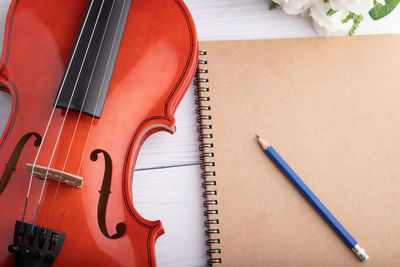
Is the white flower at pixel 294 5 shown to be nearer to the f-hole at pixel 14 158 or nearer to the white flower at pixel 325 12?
the white flower at pixel 325 12

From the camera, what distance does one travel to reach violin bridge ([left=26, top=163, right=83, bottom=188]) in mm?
520

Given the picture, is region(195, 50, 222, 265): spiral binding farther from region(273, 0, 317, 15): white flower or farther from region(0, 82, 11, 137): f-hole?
region(0, 82, 11, 137): f-hole

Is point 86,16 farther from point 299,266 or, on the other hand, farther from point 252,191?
point 299,266

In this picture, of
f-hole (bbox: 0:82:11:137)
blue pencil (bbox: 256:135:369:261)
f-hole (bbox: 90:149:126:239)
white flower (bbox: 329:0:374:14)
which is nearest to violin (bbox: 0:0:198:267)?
f-hole (bbox: 90:149:126:239)

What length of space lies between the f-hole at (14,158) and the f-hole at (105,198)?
99 millimetres

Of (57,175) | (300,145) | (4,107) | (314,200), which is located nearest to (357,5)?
(300,145)

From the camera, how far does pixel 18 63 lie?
24.6 inches

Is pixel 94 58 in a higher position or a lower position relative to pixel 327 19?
lower

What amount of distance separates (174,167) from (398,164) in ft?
1.60

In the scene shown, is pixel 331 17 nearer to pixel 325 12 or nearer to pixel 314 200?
pixel 325 12

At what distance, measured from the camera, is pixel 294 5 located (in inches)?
30.4

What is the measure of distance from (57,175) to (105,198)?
0.28ft

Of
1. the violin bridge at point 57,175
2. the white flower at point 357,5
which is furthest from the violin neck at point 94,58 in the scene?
the white flower at point 357,5

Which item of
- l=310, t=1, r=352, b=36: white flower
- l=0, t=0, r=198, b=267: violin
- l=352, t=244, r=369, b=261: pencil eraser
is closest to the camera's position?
l=0, t=0, r=198, b=267: violin
